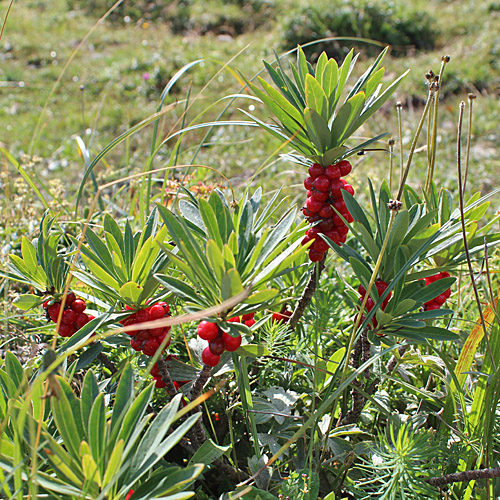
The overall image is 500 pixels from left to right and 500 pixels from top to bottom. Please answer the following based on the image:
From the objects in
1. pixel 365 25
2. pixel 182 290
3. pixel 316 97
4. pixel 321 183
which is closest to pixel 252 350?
pixel 182 290

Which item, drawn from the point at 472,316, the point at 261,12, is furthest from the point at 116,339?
the point at 261,12

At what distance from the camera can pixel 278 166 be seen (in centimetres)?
347

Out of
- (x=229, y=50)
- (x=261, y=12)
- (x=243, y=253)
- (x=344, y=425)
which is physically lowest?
(x=344, y=425)

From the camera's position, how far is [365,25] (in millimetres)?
6188

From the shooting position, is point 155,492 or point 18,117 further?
point 18,117

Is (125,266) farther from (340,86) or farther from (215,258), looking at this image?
(340,86)

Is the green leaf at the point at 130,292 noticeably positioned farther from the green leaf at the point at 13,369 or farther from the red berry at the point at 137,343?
the green leaf at the point at 13,369

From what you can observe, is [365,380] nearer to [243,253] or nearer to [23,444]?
[243,253]

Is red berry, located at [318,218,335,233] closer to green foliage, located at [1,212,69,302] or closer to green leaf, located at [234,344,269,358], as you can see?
green leaf, located at [234,344,269,358]

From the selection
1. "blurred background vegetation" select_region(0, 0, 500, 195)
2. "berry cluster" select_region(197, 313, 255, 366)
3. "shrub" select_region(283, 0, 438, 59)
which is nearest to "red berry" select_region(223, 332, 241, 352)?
"berry cluster" select_region(197, 313, 255, 366)

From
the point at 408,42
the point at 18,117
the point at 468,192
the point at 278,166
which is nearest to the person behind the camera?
the point at 468,192

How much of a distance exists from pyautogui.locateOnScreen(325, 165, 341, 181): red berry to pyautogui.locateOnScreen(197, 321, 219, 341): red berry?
387mm

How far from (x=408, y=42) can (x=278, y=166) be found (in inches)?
151

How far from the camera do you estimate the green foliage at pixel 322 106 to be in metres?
0.93
